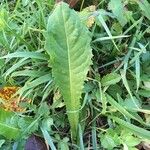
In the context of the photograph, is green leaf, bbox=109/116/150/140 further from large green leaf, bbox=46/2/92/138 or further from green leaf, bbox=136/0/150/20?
green leaf, bbox=136/0/150/20

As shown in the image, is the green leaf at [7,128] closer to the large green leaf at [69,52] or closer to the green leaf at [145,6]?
the large green leaf at [69,52]

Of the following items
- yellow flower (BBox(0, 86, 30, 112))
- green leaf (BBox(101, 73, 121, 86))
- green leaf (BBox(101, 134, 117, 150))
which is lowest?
green leaf (BBox(101, 134, 117, 150))

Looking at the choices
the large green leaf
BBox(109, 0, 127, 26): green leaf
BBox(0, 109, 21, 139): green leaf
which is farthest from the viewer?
BBox(109, 0, 127, 26): green leaf

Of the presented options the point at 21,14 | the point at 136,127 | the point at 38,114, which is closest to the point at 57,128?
the point at 38,114

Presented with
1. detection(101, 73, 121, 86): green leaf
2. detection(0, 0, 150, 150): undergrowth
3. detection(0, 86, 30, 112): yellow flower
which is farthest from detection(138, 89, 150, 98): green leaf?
detection(0, 86, 30, 112): yellow flower

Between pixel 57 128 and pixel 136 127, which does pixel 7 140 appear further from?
pixel 136 127

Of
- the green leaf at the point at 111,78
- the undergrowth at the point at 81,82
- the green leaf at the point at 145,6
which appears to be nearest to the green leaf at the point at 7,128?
the undergrowth at the point at 81,82

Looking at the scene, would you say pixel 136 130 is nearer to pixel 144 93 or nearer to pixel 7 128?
pixel 144 93

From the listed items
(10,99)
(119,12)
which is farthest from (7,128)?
(119,12)
